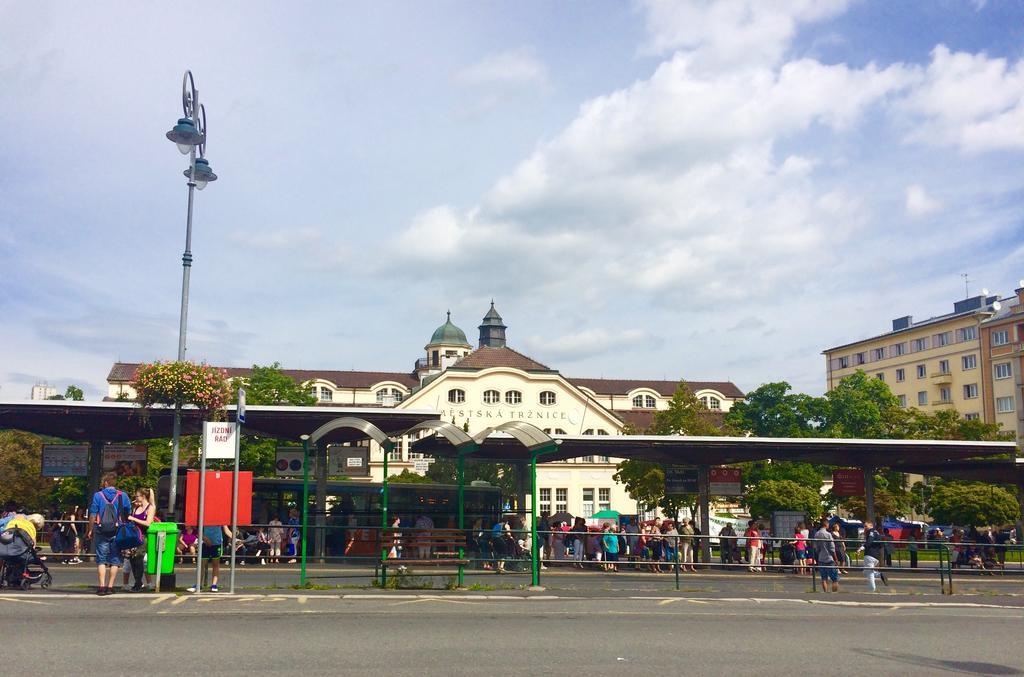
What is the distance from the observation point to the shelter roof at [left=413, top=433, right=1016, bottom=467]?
2494 centimetres

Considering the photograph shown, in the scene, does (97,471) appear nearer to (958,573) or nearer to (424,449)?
(424,449)

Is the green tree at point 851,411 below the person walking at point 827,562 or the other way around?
the other way around

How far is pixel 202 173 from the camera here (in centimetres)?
1836

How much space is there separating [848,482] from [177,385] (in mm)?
22975

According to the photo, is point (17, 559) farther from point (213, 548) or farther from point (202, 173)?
point (202, 173)

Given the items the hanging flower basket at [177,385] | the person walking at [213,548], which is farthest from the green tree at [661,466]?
the person walking at [213,548]

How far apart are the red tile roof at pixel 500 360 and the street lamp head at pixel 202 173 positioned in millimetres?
63420

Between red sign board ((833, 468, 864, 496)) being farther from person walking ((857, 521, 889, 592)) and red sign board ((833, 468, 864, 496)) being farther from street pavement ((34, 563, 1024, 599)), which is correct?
person walking ((857, 521, 889, 592))

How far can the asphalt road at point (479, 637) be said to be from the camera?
8.33 meters

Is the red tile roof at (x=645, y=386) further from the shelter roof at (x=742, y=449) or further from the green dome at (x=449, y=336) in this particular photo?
the shelter roof at (x=742, y=449)

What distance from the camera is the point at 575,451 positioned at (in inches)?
1164

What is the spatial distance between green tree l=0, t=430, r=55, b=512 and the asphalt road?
38.3m

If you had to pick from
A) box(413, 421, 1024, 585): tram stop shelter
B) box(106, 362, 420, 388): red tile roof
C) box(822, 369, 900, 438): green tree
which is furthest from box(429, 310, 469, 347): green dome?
box(413, 421, 1024, 585): tram stop shelter

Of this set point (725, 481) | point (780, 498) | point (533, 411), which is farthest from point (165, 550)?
point (533, 411)
